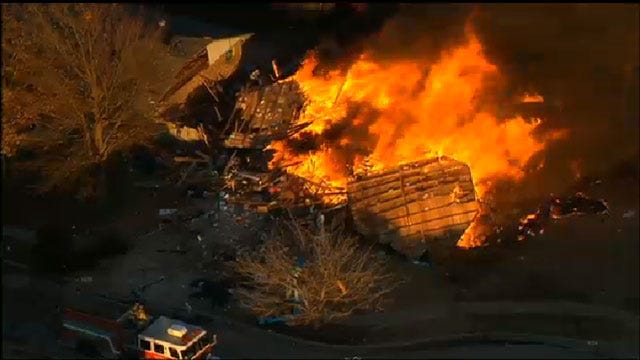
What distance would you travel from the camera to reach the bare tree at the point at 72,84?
25.5 metres

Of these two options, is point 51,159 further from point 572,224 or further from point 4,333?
point 572,224

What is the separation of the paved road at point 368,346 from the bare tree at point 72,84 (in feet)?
18.9

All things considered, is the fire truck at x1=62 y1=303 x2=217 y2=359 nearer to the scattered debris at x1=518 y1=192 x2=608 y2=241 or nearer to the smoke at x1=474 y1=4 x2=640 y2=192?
the scattered debris at x1=518 y1=192 x2=608 y2=241

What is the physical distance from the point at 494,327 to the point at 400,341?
2.70m

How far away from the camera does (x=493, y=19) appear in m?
29.7

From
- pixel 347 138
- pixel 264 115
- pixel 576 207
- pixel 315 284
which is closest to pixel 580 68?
pixel 576 207

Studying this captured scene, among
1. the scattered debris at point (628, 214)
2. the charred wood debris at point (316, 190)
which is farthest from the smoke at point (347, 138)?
the scattered debris at point (628, 214)

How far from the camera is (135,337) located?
74.7 ft

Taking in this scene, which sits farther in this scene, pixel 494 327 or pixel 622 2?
pixel 622 2

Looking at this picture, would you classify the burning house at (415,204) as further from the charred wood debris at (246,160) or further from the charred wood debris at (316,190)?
the charred wood debris at (246,160)

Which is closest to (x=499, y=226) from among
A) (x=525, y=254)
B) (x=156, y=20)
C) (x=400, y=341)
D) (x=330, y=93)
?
(x=525, y=254)

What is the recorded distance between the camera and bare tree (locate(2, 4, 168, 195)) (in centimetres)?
2553

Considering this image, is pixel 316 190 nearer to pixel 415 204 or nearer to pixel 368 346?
pixel 415 204

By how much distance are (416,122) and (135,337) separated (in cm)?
1190
